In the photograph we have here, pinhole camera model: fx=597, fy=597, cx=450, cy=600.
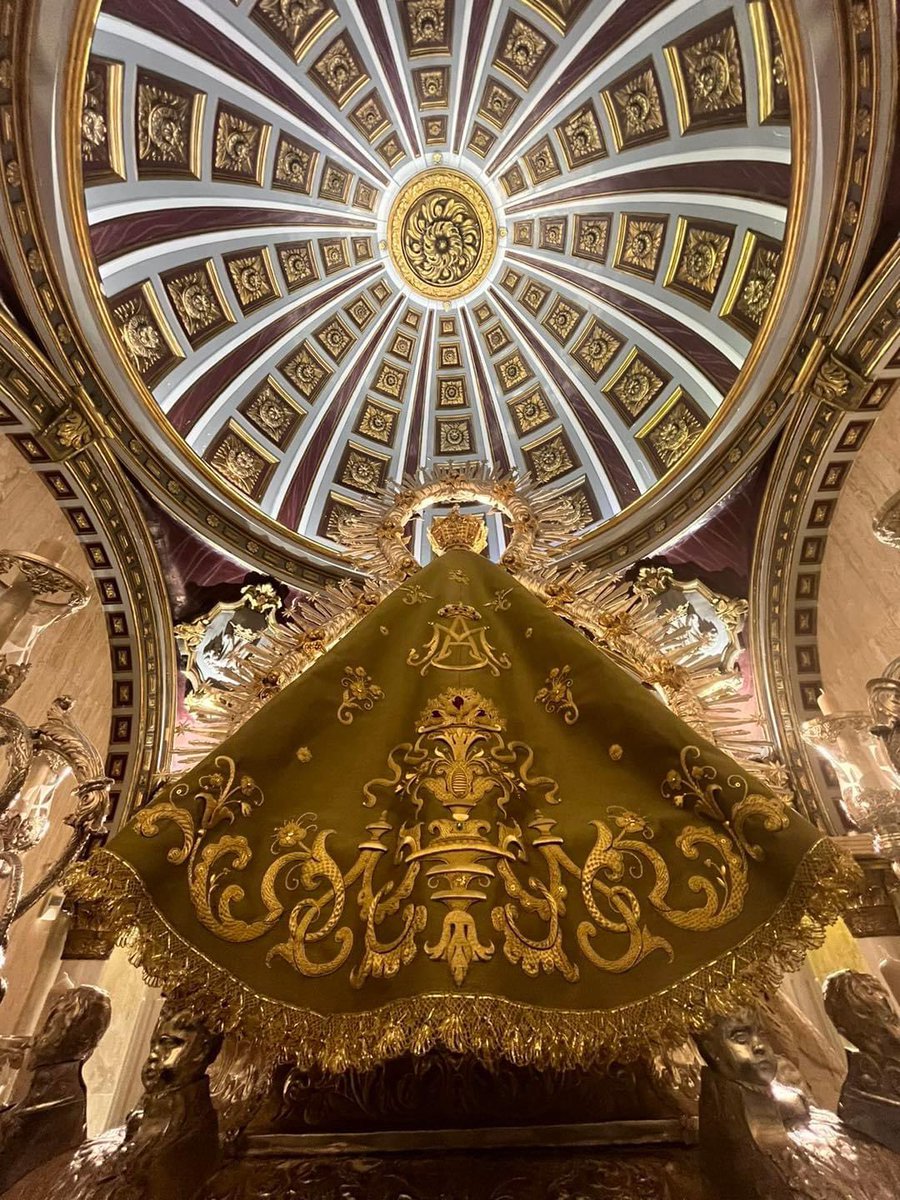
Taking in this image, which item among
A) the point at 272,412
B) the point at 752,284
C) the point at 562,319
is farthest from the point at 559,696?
the point at 562,319

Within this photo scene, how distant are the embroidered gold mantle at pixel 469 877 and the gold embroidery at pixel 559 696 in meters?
0.01

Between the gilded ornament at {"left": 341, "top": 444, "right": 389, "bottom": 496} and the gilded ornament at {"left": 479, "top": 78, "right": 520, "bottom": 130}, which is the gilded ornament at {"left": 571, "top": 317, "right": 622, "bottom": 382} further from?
the gilded ornament at {"left": 341, "top": 444, "right": 389, "bottom": 496}

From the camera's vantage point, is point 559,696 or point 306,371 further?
point 306,371

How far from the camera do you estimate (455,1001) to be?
162 centimetres

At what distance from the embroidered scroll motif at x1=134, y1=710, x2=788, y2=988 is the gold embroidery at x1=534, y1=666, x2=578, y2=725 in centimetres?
41

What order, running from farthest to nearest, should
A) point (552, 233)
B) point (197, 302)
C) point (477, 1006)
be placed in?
point (552, 233) < point (197, 302) < point (477, 1006)

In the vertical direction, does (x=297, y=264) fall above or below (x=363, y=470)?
above

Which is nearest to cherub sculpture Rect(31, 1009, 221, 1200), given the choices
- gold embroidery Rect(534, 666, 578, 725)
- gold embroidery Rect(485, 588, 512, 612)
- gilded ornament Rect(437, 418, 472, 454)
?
gold embroidery Rect(534, 666, 578, 725)

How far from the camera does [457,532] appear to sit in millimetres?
4426

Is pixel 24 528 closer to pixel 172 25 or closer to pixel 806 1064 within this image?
pixel 172 25

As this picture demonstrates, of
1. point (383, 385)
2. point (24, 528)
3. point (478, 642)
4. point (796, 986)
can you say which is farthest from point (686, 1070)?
point (383, 385)

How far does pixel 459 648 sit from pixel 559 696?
55 cm

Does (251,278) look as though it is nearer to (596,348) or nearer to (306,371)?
(306,371)

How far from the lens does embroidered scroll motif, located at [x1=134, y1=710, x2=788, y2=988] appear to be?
69.9 inches
